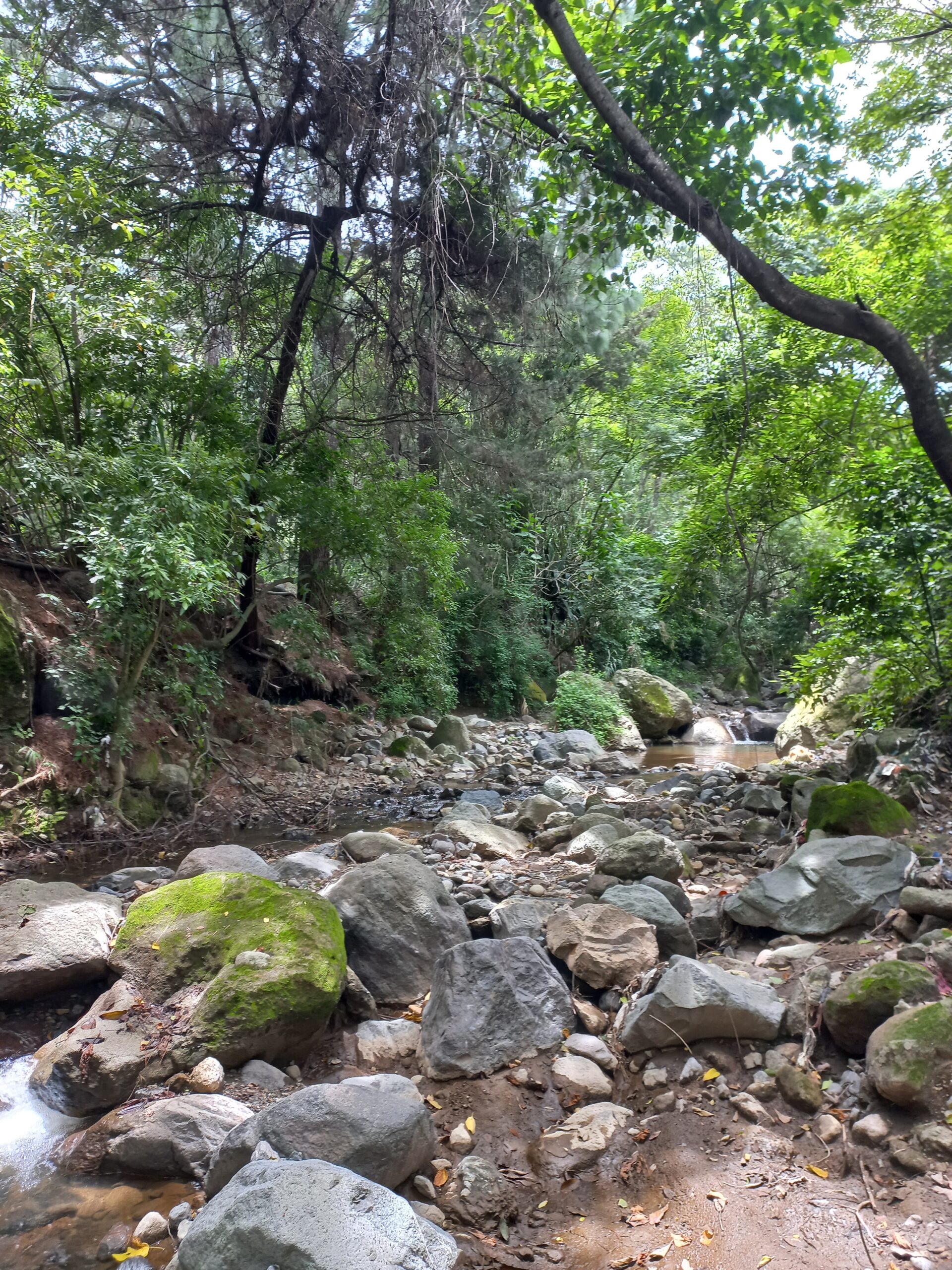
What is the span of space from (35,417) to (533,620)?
31.7 feet

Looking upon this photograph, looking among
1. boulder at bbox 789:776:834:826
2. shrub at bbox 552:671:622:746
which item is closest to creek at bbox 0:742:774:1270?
boulder at bbox 789:776:834:826

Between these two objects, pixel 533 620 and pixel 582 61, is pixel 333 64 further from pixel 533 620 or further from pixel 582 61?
pixel 533 620

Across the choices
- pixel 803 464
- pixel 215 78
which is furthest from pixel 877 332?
pixel 215 78

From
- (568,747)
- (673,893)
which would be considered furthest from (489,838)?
(568,747)

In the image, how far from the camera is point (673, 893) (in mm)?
4113

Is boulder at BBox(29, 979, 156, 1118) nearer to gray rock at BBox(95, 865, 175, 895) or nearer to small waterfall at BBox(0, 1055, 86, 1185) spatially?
small waterfall at BBox(0, 1055, 86, 1185)

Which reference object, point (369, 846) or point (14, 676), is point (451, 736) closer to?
point (369, 846)

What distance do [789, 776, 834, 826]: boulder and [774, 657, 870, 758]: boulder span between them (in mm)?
3888

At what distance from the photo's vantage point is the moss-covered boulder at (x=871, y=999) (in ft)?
8.57

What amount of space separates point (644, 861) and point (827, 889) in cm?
112

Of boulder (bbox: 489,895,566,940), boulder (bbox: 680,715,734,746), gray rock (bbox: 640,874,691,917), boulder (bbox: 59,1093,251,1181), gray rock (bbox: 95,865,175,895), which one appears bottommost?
boulder (bbox: 59,1093,251,1181)

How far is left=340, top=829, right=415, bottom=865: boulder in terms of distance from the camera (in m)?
5.47

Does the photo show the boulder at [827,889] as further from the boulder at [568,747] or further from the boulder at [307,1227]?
the boulder at [568,747]

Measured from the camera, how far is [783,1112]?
8.32 feet
